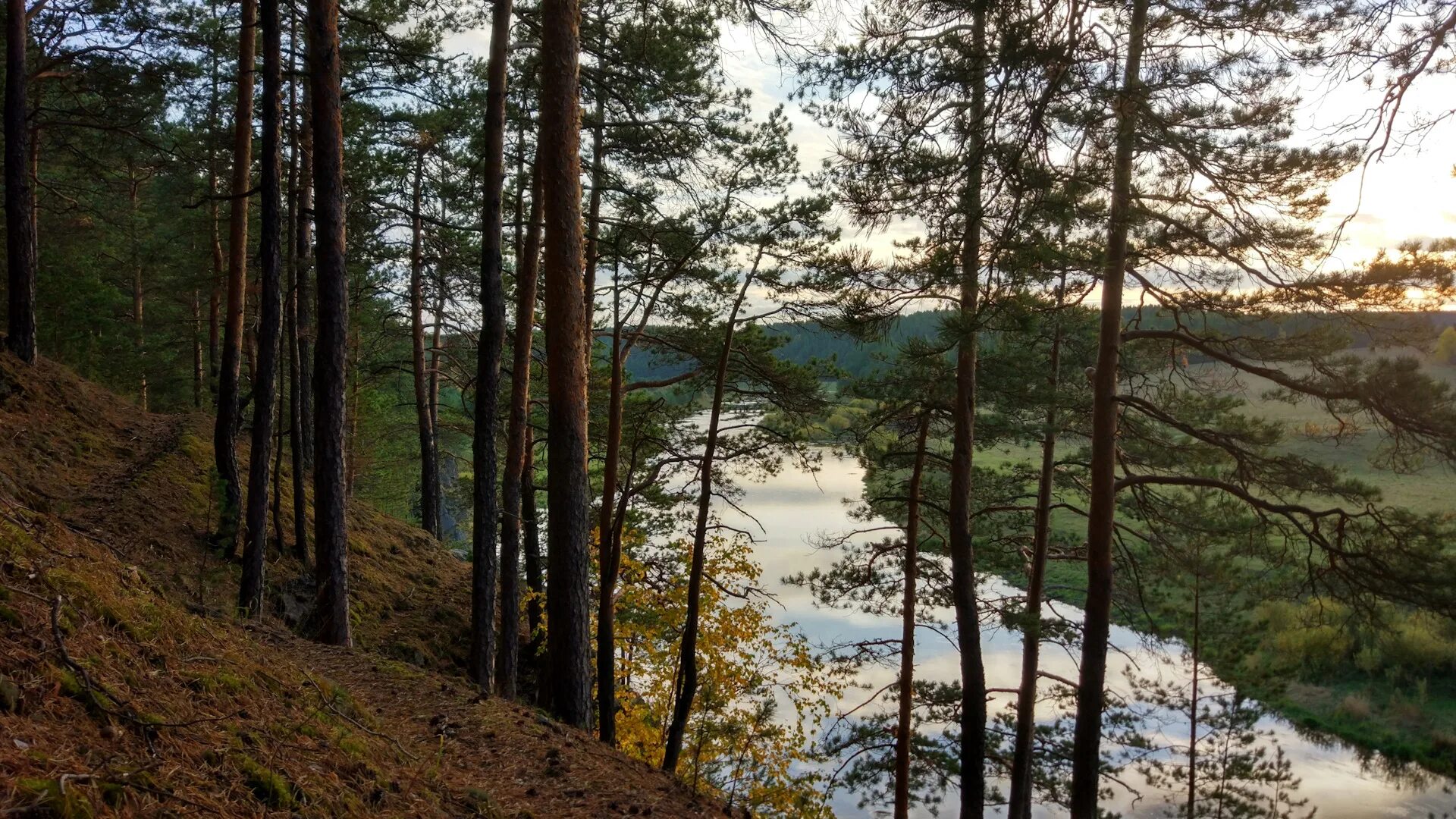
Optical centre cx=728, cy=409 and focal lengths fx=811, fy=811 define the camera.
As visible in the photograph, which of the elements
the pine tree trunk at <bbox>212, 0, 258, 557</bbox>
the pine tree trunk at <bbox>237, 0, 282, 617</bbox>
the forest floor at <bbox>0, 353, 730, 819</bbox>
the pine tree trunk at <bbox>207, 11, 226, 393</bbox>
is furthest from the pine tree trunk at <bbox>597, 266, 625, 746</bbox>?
the pine tree trunk at <bbox>207, 11, 226, 393</bbox>

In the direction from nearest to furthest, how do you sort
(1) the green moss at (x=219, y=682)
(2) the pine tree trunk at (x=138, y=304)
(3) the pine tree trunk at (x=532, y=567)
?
(1) the green moss at (x=219, y=682)
(3) the pine tree trunk at (x=532, y=567)
(2) the pine tree trunk at (x=138, y=304)

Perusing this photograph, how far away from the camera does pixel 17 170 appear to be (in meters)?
8.80

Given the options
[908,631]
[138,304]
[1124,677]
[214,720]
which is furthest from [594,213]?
[1124,677]

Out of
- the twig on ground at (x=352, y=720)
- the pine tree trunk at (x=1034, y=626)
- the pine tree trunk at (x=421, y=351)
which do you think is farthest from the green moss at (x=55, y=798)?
the pine tree trunk at (x=421, y=351)

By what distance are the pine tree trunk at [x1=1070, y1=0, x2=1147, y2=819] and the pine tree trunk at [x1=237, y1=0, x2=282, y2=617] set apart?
7455 mm

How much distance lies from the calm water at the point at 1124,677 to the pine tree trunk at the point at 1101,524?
9.73 ft

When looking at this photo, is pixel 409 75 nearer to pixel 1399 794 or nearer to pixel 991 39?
pixel 991 39

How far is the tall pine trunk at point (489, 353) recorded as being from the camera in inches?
296

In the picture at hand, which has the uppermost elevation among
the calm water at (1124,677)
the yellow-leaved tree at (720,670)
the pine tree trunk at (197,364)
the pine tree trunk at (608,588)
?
the pine tree trunk at (197,364)

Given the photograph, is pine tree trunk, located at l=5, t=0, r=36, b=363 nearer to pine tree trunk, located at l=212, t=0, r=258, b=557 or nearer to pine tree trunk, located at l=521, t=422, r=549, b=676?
pine tree trunk, located at l=212, t=0, r=258, b=557

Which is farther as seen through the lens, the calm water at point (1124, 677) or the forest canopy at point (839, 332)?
the calm water at point (1124, 677)

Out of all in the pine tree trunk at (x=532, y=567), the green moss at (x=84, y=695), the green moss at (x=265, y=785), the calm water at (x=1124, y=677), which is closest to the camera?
the green moss at (x=84, y=695)

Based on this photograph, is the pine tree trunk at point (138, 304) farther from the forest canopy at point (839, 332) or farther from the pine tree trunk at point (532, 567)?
the pine tree trunk at point (532, 567)

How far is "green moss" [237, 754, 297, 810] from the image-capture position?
255 cm
